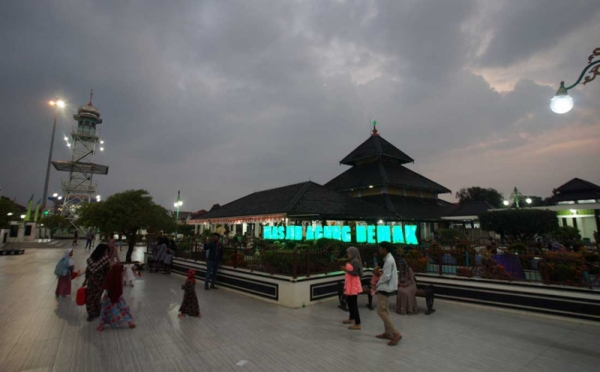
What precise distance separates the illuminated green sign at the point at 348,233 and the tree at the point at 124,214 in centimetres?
686

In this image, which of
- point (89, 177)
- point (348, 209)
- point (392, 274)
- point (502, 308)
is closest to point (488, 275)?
point (502, 308)

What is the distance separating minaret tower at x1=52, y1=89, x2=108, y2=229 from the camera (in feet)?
186

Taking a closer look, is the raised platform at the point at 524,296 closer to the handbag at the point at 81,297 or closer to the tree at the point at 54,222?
the handbag at the point at 81,297

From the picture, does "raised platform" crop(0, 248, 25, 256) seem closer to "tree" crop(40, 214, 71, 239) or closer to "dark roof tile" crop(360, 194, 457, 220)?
"dark roof tile" crop(360, 194, 457, 220)

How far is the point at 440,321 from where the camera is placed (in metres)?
6.60

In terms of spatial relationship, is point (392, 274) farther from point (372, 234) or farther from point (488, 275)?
point (372, 234)

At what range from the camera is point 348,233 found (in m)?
14.3

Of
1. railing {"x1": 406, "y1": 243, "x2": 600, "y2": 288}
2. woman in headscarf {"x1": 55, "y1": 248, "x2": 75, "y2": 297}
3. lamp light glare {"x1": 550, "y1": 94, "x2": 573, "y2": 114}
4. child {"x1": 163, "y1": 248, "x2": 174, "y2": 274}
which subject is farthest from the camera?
child {"x1": 163, "y1": 248, "x2": 174, "y2": 274}

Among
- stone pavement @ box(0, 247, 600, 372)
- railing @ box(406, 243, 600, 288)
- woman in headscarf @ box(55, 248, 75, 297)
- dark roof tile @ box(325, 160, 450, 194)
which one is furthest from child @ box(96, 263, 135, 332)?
dark roof tile @ box(325, 160, 450, 194)

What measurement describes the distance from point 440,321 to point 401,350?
2322mm

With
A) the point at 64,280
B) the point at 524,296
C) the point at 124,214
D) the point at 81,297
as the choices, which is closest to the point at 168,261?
the point at 124,214

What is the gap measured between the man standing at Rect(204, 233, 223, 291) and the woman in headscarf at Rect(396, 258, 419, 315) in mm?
6069

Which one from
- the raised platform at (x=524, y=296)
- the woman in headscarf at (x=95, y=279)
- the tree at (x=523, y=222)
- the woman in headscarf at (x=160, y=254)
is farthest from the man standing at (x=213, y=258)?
the tree at (x=523, y=222)

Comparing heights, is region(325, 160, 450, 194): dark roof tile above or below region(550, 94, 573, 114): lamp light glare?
above
